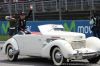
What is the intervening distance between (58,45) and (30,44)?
60.6 inches

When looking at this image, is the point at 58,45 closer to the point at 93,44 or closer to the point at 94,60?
the point at 93,44

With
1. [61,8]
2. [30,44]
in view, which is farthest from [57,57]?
[61,8]

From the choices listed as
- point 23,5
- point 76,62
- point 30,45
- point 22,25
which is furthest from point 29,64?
point 23,5

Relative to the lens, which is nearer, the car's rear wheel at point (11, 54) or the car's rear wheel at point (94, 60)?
the car's rear wheel at point (94, 60)

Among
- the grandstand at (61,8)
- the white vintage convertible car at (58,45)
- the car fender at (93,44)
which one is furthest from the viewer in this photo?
the grandstand at (61,8)

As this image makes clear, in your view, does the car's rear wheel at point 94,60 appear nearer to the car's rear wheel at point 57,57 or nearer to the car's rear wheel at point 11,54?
the car's rear wheel at point 57,57

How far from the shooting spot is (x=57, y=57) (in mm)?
11383

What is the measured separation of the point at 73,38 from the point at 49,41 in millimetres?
775

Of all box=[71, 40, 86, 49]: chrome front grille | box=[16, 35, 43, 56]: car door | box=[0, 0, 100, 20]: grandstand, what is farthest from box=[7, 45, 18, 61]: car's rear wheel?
box=[0, 0, 100, 20]: grandstand

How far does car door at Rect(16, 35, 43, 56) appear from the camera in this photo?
39.9ft

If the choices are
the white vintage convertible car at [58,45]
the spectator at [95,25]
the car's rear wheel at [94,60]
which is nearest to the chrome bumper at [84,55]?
the white vintage convertible car at [58,45]

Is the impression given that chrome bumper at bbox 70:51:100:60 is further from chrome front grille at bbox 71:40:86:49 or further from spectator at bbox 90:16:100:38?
spectator at bbox 90:16:100:38

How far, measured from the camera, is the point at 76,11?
31703 millimetres

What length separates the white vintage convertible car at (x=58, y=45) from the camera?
438 inches
